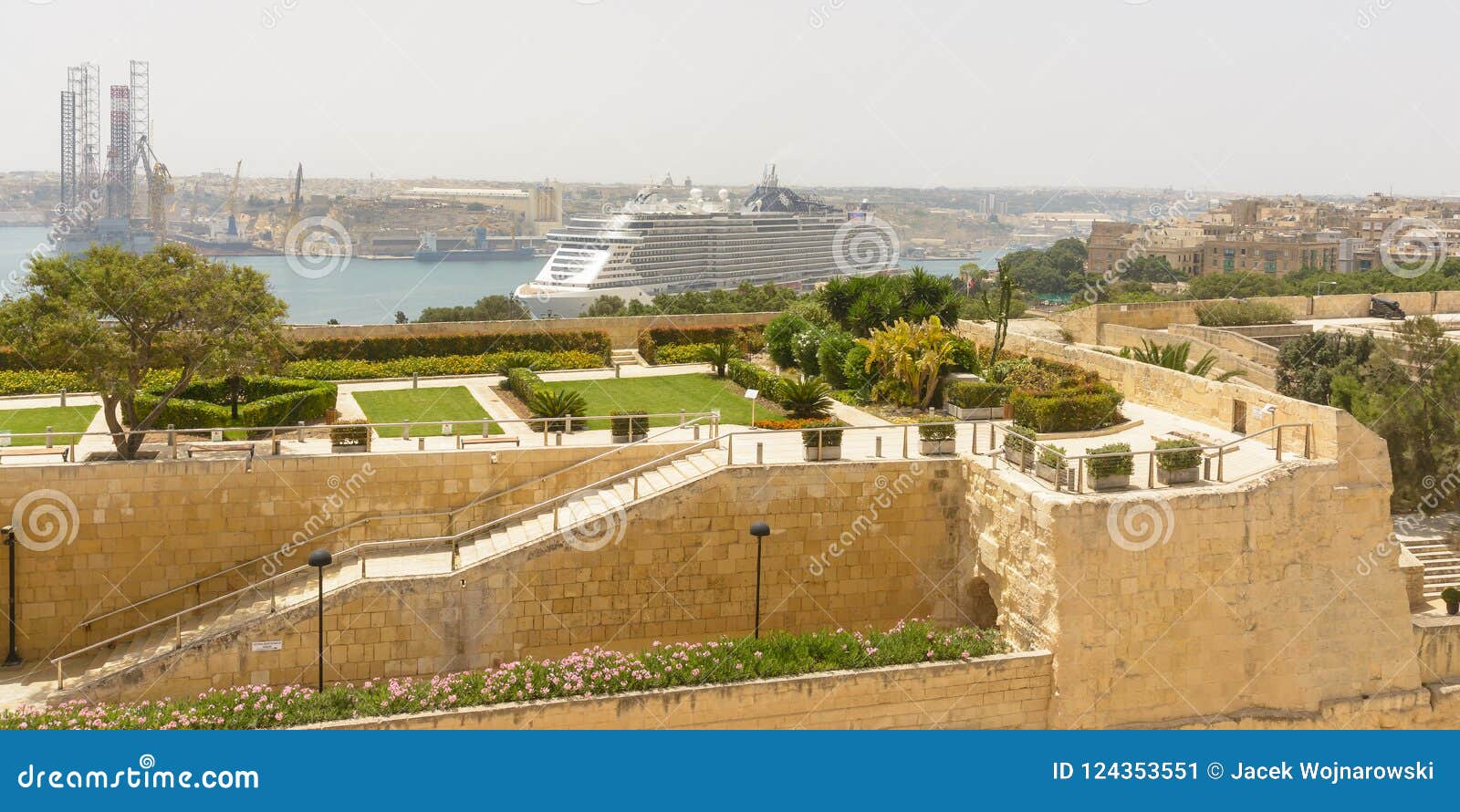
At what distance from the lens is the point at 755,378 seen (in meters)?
22.2

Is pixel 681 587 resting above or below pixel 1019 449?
below

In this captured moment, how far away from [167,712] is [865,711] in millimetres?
7025

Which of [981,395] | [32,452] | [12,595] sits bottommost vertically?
[12,595]

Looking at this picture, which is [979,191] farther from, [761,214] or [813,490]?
[813,490]

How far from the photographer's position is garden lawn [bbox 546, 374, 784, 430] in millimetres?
20203

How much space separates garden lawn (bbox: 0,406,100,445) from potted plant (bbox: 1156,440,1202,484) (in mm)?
14208

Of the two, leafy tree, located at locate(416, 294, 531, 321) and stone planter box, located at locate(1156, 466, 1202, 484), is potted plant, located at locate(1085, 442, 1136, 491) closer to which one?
stone planter box, located at locate(1156, 466, 1202, 484)

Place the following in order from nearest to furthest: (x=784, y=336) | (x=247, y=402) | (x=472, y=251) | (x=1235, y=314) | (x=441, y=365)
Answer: (x=247, y=402), (x=441, y=365), (x=784, y=336), (x=1235, y=314), (x=472, y=251)

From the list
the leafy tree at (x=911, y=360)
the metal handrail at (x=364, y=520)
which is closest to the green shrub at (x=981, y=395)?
the leafy tree at (x=911, y=360)

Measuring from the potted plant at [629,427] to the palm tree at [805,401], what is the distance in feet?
9.56

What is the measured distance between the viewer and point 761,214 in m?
92.4

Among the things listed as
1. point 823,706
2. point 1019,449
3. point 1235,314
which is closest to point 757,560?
point 823,706

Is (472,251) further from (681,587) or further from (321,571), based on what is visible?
(321,571)

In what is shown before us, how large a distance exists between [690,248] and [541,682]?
7392 centimetres
